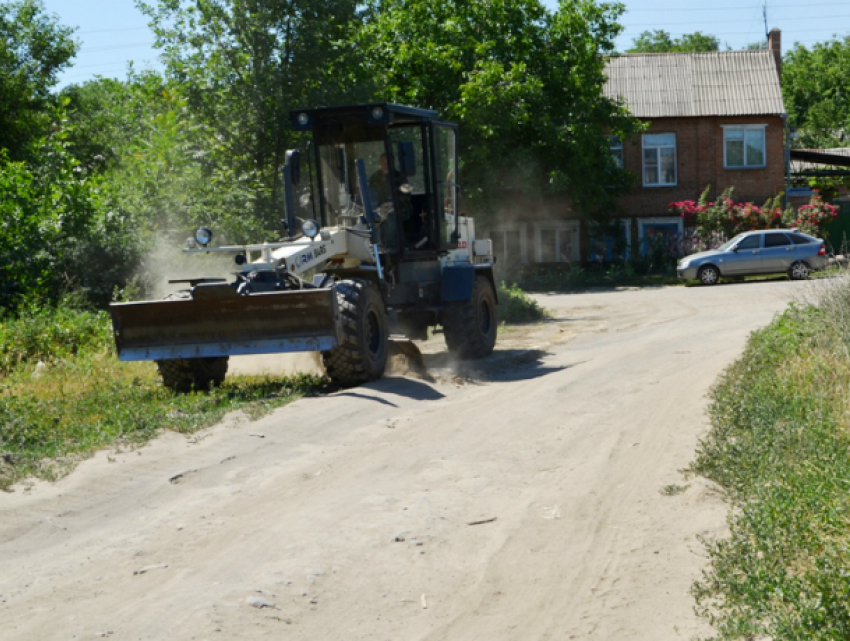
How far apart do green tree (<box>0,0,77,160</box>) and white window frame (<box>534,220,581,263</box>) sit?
18274 mm

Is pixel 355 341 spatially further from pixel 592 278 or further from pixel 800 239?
pixel 592 278

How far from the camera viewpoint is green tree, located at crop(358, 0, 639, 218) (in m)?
34.9

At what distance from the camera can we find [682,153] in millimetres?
39750

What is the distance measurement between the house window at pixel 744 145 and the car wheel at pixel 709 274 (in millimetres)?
9663

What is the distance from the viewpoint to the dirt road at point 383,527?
5309 mm

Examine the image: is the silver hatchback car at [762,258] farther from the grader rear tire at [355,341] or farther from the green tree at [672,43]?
the green tree at [672,43]

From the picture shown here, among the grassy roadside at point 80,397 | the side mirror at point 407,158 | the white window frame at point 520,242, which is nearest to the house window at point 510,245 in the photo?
the white window frame at point 520,242

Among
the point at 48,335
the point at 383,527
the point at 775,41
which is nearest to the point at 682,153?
the point at 775,41

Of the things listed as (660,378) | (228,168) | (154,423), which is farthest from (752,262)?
(154,423)

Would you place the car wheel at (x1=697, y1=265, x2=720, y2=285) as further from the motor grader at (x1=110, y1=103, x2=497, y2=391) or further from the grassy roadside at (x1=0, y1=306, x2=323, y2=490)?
the grassy roadside at (x1=0, y1=306, x2=323, y2=490)

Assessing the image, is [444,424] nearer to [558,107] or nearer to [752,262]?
[752,262]

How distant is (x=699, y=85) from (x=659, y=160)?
3271 mm

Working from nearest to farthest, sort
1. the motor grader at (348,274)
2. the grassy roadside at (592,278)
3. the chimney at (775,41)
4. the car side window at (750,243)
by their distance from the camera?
the motor grader at (348,274) < the car side window at (750,243) < the grassy roadside at (592,278) < the chimney at (775,41)

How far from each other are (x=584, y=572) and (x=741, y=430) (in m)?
2.96
